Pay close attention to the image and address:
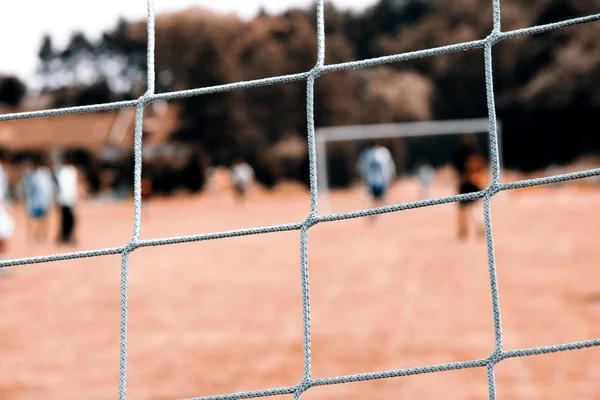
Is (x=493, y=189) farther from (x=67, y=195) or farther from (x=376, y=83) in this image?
(x=376, y=83)

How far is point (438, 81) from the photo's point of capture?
123ft

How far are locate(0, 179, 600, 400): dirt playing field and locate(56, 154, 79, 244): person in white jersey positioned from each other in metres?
1.33

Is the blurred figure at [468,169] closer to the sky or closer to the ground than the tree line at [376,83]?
closer to the ground

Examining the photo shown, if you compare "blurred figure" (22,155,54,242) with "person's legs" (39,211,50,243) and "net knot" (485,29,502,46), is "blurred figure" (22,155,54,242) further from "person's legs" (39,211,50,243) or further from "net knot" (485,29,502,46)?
"net knot" (485,29,502,46)

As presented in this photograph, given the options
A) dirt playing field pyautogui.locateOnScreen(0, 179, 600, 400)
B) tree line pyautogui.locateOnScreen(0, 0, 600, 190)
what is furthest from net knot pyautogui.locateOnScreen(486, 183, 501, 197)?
tree line pyautogui.locateOnScreen(0, 0, 600, 190)

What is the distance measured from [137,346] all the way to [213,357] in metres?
0.62

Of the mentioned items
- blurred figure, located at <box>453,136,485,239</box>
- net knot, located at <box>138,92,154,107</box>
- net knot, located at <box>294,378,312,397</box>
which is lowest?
net knot, located at <box>294,378,312,397</box>

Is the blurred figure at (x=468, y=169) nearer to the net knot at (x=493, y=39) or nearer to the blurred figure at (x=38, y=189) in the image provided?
the blurred figure at (x=38, y=189)

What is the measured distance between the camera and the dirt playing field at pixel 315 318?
3822 mm

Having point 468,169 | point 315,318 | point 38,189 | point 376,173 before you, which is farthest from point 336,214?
point 376,173

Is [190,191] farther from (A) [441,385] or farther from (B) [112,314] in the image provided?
(A) [441,385]

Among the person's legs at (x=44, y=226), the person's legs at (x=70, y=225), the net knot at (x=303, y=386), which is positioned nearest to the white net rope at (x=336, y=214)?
the net knot at (x=303, y=386)

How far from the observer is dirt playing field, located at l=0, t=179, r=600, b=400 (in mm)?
3822

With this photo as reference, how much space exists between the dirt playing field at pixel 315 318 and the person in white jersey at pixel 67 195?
4.37ft
